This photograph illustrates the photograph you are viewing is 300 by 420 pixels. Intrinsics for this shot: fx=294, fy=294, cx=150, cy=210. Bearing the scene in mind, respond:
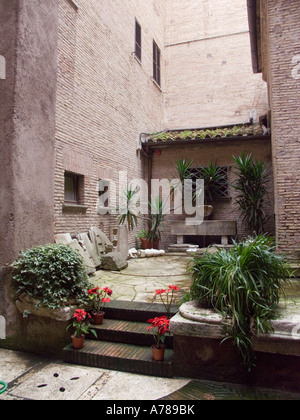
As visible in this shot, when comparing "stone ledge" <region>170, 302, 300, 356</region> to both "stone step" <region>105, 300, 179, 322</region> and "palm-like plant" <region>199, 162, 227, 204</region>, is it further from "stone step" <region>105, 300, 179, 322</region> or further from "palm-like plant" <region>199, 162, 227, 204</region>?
"palm-like plant" <region>199, 162, 227, 204</region>

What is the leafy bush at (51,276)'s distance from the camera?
131 inches

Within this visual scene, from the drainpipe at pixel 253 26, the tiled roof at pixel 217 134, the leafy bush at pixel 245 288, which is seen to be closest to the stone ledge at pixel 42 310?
the leafy bush at pixel 245 288

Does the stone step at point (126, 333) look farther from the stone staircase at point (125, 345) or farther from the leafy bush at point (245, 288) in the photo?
the leafy bush at point (245, 288)

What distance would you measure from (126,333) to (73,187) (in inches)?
156

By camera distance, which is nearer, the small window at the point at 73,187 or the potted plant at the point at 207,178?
the small window at the point at 73,187

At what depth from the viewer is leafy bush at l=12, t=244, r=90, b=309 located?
3.32 metres

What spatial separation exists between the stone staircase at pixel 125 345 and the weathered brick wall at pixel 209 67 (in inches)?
408

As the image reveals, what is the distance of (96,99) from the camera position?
7.11m

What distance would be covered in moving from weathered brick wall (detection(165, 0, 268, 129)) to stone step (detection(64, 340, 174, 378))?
428 inches

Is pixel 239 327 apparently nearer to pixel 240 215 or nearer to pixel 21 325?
pixel 21 325

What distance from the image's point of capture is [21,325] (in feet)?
11.6

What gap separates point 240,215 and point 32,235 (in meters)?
6.52
